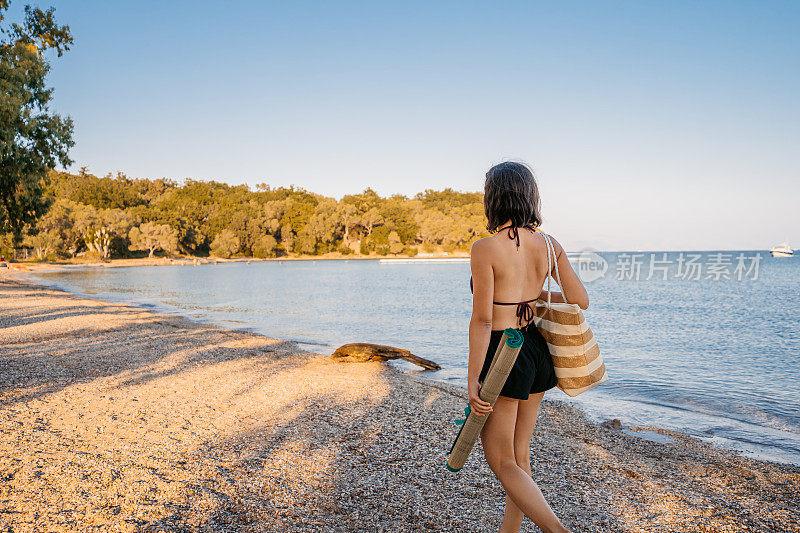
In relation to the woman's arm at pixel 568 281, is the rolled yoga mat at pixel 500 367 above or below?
below

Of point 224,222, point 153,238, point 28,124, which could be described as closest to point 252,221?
point 224,222

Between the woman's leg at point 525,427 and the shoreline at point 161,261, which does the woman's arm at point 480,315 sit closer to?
the woman's leg at point 525,427

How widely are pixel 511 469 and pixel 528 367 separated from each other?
0.54 meters

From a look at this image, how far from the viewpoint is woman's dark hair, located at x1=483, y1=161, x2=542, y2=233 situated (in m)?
2.34

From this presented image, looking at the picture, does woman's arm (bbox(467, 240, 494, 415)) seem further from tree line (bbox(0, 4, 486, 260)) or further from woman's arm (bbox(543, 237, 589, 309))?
tree line (bbox(0, 4, 486, 260))

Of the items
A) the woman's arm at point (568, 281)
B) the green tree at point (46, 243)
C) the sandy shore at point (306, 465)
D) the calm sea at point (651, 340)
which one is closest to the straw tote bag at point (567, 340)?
the woman's arm at point (568, 281)

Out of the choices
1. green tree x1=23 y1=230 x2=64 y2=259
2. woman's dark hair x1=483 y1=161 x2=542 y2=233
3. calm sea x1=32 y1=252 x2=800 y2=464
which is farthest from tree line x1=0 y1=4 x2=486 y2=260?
woman's dark hair x1=483 y1=161 x2=542 y2=233

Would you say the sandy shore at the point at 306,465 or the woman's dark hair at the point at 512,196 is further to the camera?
the sandy shore at the point at 306,465

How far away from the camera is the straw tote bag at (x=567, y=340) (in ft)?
7.80

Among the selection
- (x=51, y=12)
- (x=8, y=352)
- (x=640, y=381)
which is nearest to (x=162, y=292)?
(x=51, y=12)

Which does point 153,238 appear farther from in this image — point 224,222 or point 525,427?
point 525,427

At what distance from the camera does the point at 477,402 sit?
230 cm

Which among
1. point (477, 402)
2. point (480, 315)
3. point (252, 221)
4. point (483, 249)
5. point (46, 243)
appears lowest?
point (46, 243)

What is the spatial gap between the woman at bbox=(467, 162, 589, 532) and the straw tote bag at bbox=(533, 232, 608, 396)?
1.5 inches
